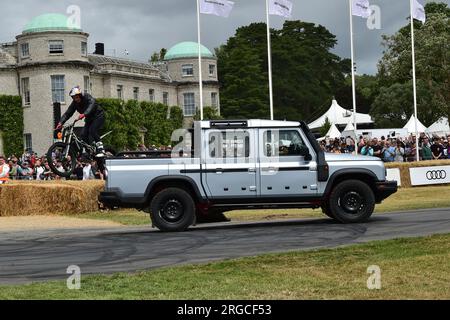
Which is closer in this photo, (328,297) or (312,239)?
(328,297)

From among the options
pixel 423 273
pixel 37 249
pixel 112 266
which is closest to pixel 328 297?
pixel 423 273

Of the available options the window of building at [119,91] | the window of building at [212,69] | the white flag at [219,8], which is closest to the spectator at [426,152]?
the white flag at [219,8]

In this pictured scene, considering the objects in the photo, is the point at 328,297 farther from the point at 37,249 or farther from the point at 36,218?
the point at 36,218

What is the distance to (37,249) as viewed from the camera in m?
15.9

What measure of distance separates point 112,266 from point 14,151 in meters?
53.6

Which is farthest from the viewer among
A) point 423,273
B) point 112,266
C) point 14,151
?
point 14,151

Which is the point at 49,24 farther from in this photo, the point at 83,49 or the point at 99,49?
the point at 99,49

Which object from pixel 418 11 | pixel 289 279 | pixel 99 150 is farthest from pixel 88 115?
pixel 418 11

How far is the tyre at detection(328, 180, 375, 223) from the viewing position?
18.5 metres

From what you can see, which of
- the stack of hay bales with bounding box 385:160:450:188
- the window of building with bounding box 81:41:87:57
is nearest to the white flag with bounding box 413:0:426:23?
the stack of hay bales with bounding box 385:160:450:188

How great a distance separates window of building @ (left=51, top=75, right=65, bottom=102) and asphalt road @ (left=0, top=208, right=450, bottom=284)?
47109 mm

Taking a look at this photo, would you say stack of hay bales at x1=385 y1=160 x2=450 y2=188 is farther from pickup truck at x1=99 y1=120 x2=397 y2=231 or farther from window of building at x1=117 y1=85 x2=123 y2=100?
window of building at x1=117 y1=85 x2=123 y2=100

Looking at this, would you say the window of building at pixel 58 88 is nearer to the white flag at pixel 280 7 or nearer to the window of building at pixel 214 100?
the window of building at pixel 214 100
